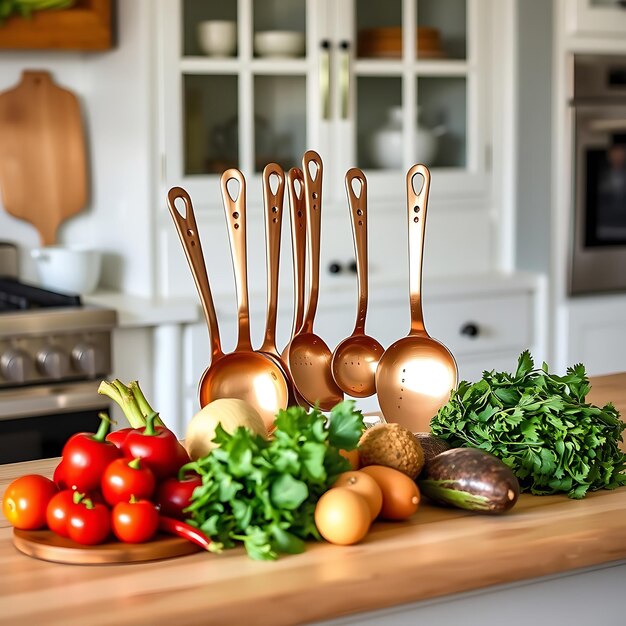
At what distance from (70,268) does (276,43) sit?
A: 838 millimetres

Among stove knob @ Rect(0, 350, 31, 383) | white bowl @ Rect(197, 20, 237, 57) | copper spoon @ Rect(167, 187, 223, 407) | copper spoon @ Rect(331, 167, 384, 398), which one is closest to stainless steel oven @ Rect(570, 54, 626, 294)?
white bowl @ Rect(197, 20, 237, 57)

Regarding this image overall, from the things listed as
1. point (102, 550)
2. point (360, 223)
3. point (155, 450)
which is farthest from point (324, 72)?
point (102, 550)

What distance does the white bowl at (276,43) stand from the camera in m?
3.09

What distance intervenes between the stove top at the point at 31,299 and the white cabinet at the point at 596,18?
5.51 feet

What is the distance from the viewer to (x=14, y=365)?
2.59 meters

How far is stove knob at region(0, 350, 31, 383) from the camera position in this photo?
2.59 metres

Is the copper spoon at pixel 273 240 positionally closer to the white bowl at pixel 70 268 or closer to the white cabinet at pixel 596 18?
the white bowl at pixel 70 268

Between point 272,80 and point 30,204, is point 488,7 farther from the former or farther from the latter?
point 30,204

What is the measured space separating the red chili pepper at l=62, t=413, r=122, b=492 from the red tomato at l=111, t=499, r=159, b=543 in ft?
0.19

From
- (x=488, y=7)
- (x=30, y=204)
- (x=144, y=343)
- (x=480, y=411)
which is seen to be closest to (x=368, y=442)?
(x=480, y=411)

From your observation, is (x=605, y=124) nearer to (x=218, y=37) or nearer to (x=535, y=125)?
(x=535, y=125)

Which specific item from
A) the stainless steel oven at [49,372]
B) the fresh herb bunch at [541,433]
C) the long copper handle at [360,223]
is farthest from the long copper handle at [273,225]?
the stainless steel oven at [49,372]

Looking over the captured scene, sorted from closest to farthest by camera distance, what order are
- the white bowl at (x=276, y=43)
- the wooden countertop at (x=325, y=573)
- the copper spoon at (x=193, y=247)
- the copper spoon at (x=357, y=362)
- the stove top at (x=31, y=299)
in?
the wooden countertop at (x=325, y=573), the copper spoon at (x=193, y=247), the copper spoon at (x=357, y=362), the stove top at (x=31, y=299), the white bowl at (x=276, y=43)

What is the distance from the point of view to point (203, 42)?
119 inches
